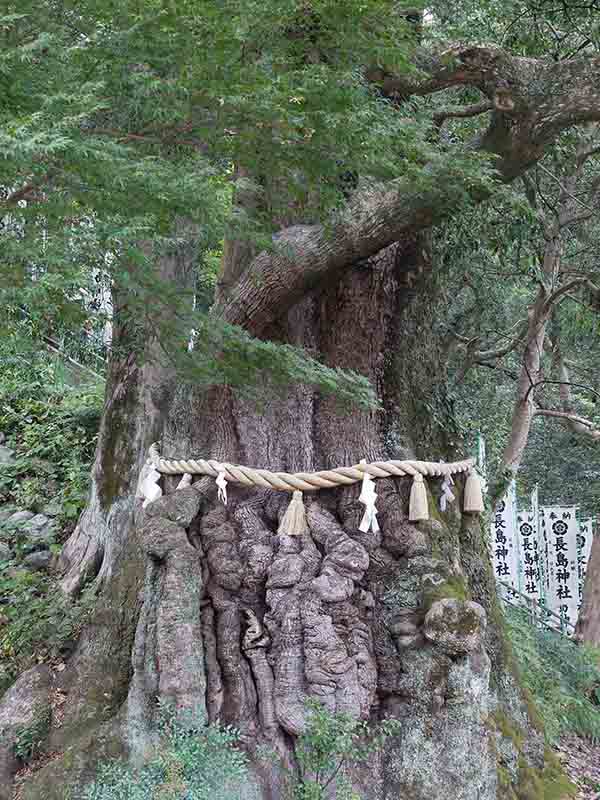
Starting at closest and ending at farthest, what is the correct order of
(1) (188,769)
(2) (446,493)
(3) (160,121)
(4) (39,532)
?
1. (3) (160,121)
2. (1) (188,769)
3. (2) (446,493)
4. (4) (39,532)

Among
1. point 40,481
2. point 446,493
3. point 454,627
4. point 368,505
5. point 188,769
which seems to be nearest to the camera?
point 188,769

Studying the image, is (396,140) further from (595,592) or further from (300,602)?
(595,592)

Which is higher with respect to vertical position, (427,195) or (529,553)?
(427,195)

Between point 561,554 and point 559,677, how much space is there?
3547 mm

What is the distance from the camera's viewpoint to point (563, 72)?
14.1 ft

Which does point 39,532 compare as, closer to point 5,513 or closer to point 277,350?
point 5,513

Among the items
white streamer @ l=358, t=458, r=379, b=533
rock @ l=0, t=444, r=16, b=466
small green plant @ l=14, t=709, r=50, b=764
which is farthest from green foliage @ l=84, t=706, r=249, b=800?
rock @ l=0, t=444, r=16, b=466

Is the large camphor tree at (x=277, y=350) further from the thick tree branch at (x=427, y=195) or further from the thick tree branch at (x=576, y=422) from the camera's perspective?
the thick tree branch at (x=576, y=422)

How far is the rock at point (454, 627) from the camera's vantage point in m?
3.78

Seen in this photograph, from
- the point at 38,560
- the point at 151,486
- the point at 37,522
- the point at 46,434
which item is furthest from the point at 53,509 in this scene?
the point at 151,486

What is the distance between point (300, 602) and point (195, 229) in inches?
75.6

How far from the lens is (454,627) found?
3.79 m

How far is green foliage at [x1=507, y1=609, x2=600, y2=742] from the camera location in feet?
22.2

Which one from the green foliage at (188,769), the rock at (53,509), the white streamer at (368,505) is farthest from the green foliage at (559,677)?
the rock at (53,509)
